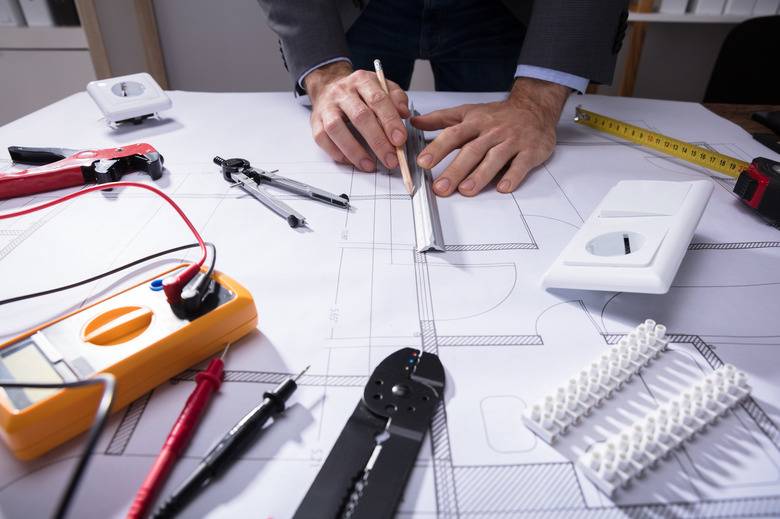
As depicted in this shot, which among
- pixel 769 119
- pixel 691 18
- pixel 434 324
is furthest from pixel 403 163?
pixel 691 18

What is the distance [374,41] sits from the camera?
126cm

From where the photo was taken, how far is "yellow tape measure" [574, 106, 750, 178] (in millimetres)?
778

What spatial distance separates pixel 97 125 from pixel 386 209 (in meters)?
0.68

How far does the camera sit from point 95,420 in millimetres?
336

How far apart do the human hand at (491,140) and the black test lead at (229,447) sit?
44 cm

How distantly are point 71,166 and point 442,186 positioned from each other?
0.58m

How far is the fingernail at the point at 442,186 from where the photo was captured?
2.39 ft

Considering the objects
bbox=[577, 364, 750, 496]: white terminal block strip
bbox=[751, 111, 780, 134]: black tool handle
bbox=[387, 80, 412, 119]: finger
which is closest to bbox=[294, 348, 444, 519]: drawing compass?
bbox=[577, 364, 750, 496]: white terminal block strip

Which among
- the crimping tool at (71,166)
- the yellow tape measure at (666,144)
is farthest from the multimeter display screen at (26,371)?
the yellow tape measure at (666,144)

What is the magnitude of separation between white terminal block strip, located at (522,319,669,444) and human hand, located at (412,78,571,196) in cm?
36

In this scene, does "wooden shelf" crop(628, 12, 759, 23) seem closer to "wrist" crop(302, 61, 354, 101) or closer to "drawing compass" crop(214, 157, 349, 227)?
"wrist" crop(302, 61, 354, 101)

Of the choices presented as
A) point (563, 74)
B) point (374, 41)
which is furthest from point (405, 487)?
point (374, 41)

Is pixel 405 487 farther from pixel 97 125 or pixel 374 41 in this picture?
pixel 374 41

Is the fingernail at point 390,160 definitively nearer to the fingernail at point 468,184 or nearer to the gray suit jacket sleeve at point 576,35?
the fingernail at point 468,184
